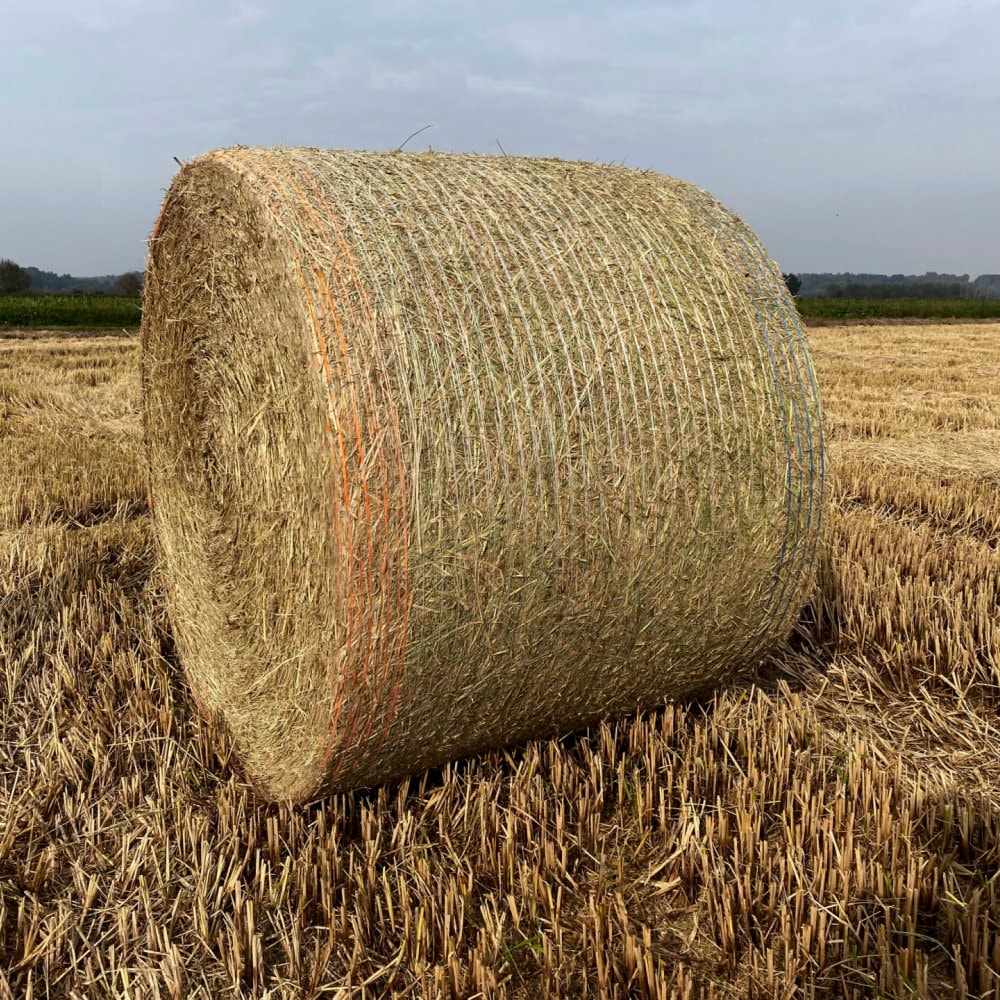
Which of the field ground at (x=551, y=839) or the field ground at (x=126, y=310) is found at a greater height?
the field ground at (x=126, y=310)

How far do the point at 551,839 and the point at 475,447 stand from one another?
1208mm

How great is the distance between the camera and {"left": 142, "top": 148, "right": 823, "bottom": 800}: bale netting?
8.14 feet

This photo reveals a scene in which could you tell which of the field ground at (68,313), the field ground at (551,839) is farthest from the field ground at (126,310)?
the field ground at (551,839)

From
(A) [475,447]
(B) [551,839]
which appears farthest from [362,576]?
(B) [551,839]

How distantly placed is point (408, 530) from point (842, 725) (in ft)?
6.37

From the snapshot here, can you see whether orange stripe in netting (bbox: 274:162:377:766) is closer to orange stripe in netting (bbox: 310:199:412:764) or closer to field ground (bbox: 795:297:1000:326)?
orange stripe in netting (bbox: 310:199:412:764)

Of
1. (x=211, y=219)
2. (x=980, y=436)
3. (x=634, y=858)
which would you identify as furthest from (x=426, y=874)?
(x=980, y=436)

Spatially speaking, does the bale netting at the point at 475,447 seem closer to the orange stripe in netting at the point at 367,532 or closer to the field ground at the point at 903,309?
the orange stripe in netting at the point at 367,532

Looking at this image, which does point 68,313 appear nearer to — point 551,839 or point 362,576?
point 362,576

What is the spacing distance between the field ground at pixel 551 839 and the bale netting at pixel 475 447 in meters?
0.20

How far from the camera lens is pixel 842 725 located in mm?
3391

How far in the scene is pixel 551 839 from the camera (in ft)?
9.02

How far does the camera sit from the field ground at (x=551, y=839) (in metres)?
2.24

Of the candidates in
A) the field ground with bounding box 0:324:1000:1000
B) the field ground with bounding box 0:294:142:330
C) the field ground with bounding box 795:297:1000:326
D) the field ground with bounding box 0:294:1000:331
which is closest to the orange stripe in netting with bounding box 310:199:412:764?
the field ground with bounding box 0:324:1000:1000
